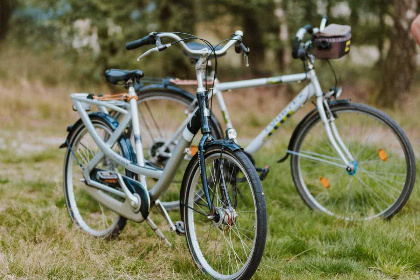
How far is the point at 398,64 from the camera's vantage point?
329 inches

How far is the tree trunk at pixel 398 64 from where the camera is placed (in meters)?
8.19

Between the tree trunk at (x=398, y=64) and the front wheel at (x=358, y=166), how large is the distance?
4.31 meters

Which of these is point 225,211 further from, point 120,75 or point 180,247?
point 120,75

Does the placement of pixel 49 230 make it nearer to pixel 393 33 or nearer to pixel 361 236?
pixel 361 236

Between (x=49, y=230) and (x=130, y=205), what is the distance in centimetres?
60

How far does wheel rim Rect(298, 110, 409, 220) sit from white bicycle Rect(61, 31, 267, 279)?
0.99m

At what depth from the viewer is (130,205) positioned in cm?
343

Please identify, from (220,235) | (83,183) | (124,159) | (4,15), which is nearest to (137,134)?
(124,159)

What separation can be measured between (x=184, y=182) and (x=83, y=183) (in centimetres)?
96

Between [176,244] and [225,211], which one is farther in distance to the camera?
[176,244]

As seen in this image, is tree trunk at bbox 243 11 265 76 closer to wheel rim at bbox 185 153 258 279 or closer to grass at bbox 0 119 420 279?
grass at bbox 0 119 420 279

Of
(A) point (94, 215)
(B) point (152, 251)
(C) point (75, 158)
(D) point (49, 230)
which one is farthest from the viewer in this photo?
(A) point (94, 215)

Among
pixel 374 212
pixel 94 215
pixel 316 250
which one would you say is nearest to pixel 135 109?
pixel 94 215

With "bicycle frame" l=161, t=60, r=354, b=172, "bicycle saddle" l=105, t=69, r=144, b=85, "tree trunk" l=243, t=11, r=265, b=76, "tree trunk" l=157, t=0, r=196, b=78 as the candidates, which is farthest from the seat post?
"tree trunk" l=243, t=11, r=265, b=76
